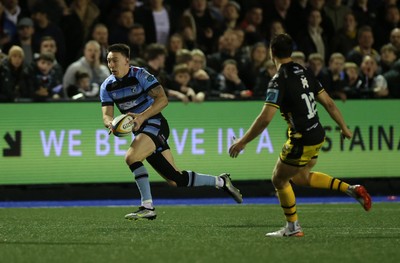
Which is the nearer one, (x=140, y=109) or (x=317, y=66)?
(x=140, y=109)

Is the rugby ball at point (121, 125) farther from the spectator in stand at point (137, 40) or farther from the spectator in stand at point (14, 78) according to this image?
the spectator in stand at point (137, 40)

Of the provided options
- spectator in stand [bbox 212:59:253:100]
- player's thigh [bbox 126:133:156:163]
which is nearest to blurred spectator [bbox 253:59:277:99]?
spectator in stand [bbox 212:59:253:100]

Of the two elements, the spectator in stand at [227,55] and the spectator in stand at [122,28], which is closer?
the spectator in stand at [122,28]

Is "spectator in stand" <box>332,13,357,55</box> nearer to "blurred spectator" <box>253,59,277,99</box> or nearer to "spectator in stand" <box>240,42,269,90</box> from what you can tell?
"spectator in stand" <box>240,42,269,90</box>

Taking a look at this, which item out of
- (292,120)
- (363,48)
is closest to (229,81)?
(363,48)

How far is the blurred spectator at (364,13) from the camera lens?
20375mm

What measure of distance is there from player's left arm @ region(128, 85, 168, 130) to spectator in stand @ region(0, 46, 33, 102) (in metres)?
4.52

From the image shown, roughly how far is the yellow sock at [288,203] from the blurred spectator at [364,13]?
11.0 meters

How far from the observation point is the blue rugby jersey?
1180cm

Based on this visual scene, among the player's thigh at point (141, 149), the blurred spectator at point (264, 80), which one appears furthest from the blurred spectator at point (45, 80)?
the player's thigh at point (141, 149)

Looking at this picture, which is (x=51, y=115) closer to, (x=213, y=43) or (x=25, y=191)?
(x=25, y=191)

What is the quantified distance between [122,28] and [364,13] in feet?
17.4

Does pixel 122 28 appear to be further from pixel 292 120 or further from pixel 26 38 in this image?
pixel 292 120

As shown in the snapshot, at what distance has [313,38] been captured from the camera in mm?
19297
